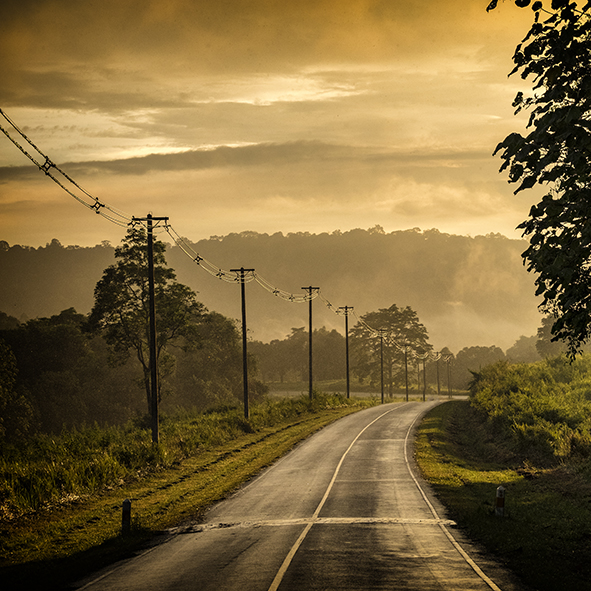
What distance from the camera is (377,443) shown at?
111 feet

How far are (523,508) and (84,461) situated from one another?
15.4 meters

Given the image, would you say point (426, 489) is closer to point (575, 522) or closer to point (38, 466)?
point (575, 522)

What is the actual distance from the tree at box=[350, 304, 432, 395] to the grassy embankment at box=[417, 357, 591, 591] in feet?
236

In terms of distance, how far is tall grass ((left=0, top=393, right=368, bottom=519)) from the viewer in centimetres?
1734

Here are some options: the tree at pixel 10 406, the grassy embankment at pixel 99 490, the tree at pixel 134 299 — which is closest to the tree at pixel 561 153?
the grassy embankment at pixel 99 490

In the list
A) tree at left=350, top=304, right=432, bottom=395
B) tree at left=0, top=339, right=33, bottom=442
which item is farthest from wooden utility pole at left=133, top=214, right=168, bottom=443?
tree at left=350, top=304, right=432, bottom=395

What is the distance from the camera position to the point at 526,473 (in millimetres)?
23750

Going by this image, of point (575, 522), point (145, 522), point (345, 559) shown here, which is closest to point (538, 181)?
point (345, 559)

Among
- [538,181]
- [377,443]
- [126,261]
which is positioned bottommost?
[377,443]

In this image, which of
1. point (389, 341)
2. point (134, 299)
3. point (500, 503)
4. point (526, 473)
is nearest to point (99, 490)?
point (500, 503)

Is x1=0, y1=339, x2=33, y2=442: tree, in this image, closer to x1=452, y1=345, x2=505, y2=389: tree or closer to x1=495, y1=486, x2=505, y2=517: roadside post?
x1=495, y1=486, x2=505, y2=517: roadside post

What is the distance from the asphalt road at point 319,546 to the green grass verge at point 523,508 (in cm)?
65

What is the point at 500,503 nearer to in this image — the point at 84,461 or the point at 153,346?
the point at 84,461

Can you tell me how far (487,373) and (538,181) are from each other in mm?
64211
